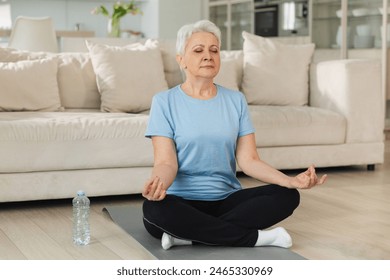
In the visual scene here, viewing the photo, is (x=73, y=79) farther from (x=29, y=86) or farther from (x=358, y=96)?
(x=358, y=96)

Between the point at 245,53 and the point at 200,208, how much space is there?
2.39m

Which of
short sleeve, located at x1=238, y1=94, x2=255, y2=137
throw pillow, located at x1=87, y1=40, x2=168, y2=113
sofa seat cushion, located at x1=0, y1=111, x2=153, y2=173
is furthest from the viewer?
throw pillow, located at x1=87, y1=40, x2=168, y2=113

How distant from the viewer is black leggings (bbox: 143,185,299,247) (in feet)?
8.68

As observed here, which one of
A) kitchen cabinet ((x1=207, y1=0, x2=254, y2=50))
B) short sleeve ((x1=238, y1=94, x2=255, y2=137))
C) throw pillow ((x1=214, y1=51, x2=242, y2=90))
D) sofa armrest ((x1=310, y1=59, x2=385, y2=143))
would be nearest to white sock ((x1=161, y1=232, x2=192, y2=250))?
short sleeve ((x1=238, y1=94, x2=255, y2=137))

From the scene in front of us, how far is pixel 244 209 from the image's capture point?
2734 mm

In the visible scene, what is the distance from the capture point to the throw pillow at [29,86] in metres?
4.16

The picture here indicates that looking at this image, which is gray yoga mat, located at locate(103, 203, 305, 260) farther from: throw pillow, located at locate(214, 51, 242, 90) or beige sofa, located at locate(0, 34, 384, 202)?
throw pillow, located at locate(214, 51, 242, 90)

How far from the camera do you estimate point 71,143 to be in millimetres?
3633

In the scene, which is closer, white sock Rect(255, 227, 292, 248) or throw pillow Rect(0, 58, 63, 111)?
white sock Rect(255, 227, 292, 248)

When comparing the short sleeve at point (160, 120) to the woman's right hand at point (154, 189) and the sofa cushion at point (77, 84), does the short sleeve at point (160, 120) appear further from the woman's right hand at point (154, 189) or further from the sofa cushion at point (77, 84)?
the sofa cushion at point (77, 84)

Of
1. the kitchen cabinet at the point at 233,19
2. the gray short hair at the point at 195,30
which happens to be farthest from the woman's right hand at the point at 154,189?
the kitchen cabinet at the point at 233,19

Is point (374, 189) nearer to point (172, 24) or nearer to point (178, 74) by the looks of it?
point (178, 74)

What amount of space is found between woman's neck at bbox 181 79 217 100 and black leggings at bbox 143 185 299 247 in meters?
0.39

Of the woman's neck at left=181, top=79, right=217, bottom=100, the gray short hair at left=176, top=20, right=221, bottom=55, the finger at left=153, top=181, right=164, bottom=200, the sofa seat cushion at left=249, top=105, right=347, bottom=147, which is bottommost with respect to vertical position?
the sofa seat cushion at left=249, top=105, right=347, bottom=147
